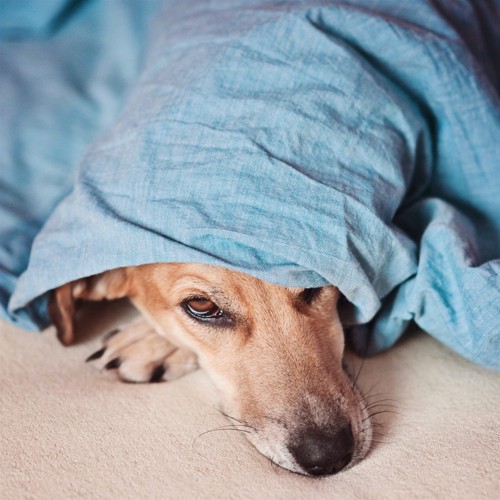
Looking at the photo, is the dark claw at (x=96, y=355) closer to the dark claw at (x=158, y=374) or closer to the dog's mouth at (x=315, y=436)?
the dark claw at (x=158, y=374)

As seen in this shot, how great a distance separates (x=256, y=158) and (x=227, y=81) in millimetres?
282

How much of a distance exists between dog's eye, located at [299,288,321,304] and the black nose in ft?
1.14

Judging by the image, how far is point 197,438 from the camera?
5.19ft

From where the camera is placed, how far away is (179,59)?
1.89 meters

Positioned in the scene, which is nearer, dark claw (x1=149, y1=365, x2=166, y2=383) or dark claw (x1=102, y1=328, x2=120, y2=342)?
dark claw (x1=149, y1=365, x2=166, y2=383)

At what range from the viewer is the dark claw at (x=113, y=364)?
186cm

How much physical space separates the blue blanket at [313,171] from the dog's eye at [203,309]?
191 mm

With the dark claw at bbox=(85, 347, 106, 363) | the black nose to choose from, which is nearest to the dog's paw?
the dark claw at bbox=(85, 347, 106, 363)

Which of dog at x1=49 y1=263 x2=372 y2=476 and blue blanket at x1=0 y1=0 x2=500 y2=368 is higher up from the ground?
blue blanket at x1=0 y1=0 x2=500 y2=368

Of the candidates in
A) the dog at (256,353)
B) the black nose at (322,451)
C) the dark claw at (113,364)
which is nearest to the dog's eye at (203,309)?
the dog at (256,353)

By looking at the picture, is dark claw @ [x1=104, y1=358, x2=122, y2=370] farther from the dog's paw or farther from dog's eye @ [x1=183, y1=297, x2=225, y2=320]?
dog's eye @ [x1=183, y1=297, x2=225, y2=320]

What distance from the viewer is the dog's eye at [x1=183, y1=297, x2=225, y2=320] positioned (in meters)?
1.70

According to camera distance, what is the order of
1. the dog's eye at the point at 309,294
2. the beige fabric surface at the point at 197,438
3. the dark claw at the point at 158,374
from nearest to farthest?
the beige fabric surface at the point at 197,438
the dog's eye at the point at 309,294
the dark claw at the point at 158,374

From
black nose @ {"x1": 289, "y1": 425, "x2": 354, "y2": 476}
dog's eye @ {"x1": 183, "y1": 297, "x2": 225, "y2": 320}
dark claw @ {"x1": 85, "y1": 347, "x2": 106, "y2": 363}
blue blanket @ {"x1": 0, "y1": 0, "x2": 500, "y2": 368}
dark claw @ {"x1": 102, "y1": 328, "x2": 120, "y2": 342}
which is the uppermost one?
blue blanket @ {"x1": 0, "y1": 0, "x2": 500, "y2": 368}
